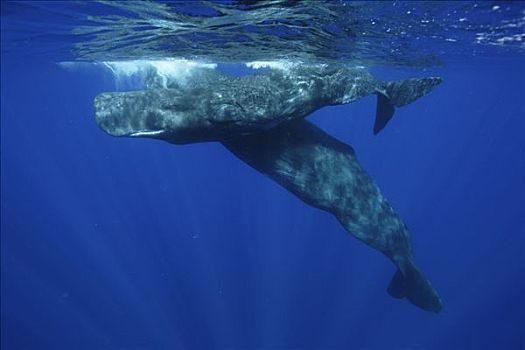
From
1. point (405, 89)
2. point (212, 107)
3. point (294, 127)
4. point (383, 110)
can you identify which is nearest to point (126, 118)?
point (212, 107)

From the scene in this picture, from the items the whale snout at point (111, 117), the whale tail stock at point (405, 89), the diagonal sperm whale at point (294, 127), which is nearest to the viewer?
the whale snout at point (111, 117)

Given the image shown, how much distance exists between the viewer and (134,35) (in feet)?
51.3

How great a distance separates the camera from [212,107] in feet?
27.8

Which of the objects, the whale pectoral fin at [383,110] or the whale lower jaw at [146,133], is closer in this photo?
the whale lower jaw at [146,133]

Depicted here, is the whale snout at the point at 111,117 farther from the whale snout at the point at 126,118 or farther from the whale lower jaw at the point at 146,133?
the whale lower jaw at the point at 146,133

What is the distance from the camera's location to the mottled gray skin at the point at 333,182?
33.9 ft

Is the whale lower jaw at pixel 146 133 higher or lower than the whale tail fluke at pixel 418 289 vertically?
higher

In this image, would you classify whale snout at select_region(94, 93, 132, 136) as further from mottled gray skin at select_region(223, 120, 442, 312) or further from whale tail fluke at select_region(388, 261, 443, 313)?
whale tail fluke at select_region(388, 261, 443, 313)

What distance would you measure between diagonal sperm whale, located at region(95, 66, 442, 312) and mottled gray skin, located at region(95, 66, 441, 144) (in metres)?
0.02

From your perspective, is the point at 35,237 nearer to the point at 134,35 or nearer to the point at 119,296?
the point at 119,296

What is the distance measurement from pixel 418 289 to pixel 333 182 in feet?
13.7

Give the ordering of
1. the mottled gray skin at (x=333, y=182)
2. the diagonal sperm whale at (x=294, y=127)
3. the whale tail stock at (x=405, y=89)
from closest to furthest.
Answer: the diagonal sperm whale at (x=294, y=127)
the mottled gray skin at (x=333, y=182)
the whale tail stock at (x=405, y=89)

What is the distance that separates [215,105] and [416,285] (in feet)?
25.4

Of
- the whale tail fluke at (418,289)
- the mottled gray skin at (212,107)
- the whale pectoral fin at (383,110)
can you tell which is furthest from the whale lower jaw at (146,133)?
the whale tail fluke at (418,289)
